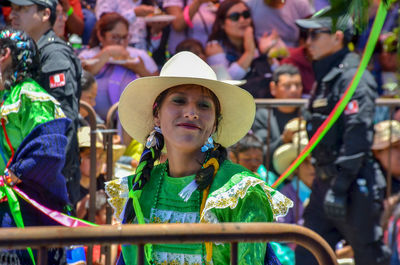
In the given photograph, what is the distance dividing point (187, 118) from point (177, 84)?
0.19 metres

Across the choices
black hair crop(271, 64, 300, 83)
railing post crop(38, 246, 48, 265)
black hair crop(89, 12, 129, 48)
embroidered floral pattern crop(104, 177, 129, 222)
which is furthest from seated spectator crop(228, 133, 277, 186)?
railing post crop(38, 246, 48, 265)

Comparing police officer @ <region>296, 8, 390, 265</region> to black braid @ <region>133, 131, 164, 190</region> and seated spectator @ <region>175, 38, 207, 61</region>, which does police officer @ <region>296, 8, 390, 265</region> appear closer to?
seated spectator @ <region>175, 38, 207, 61</region>

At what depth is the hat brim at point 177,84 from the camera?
125 inches

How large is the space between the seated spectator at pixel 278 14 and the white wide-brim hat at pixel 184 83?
14.2 ft

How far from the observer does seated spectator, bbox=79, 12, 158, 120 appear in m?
7.19

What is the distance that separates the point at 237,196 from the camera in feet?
9.08

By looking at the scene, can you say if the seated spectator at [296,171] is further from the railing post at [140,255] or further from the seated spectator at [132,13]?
the railing post at [140,255]

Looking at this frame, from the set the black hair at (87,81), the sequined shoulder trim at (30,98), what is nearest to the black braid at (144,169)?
the sequined shoulder trim at (30,98)

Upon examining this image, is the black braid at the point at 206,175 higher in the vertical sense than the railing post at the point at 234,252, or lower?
higher

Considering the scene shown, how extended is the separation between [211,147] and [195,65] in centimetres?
36

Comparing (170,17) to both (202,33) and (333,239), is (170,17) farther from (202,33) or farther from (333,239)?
(333,239)

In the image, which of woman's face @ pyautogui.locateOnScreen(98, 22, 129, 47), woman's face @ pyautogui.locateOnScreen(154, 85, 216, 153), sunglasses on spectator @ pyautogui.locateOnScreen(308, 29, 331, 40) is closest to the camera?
woman's face @ pyautogui.locateOnScreen(154, 85, 216, 153)

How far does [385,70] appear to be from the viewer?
25.1ft

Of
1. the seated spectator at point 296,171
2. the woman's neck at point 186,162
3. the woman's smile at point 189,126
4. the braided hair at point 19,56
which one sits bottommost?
the seated spectator at point 296,171
